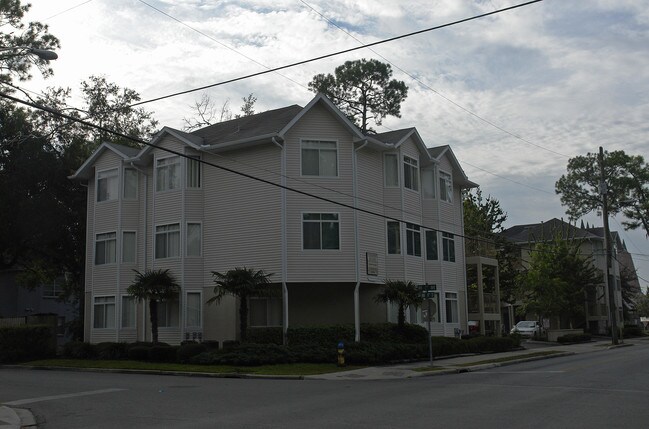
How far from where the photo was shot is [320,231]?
29.8 m

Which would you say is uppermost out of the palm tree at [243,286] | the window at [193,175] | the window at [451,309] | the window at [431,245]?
the window at [193,175]

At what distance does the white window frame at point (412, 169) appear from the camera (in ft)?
110

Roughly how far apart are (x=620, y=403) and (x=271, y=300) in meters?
18.6

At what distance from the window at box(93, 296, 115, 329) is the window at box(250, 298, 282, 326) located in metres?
7.91

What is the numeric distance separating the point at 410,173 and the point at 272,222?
8115 mm

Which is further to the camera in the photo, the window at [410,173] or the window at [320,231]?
the window at [410,173]

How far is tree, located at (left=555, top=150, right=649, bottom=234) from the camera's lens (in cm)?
6262

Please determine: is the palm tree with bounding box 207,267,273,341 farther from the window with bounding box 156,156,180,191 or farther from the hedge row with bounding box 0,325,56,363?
the hedge row with bounding box 0,325,56,363

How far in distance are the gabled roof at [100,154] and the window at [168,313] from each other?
24.6 feet

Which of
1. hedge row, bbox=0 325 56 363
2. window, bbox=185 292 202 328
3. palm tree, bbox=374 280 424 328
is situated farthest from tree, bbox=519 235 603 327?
hedge row, bbox=0 325 56 363

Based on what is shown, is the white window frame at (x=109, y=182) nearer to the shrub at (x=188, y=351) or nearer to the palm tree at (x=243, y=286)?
the palm tree at (x=243, y=286)

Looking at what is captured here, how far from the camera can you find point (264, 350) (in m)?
25.8

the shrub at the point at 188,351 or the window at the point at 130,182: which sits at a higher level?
the window at the point at 130,182

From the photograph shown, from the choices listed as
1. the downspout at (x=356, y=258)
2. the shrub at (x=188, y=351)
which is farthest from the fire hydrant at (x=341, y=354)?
the shrub at (x=188, y=351)
